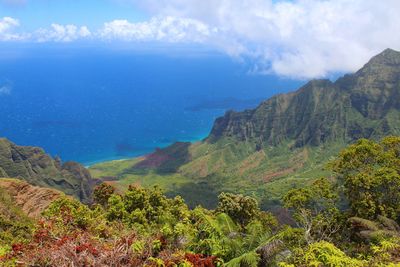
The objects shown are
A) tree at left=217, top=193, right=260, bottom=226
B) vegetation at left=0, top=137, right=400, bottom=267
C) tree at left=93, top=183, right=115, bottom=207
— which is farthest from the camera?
tree at left=93, top=183, right=115, bottom=207

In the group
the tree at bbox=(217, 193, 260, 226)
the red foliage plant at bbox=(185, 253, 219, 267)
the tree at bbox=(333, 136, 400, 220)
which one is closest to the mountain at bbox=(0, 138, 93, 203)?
the tree at bbox=(217, 193, 260, 226)

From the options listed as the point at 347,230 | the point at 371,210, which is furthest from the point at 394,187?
the point at 347,230

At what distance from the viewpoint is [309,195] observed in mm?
34250

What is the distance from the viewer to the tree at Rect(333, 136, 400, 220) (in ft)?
103

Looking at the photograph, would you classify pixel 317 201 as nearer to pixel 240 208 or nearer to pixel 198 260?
pixel 240 208

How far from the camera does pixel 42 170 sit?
554 ft

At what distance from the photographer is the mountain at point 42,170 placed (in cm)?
15000

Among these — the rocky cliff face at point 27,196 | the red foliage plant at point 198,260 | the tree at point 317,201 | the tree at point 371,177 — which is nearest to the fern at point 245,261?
the red foliage plant at point 198,260

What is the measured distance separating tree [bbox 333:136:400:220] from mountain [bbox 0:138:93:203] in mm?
128313

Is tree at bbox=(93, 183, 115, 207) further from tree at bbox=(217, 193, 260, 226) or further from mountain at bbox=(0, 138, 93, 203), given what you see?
mountain at bbox=(0, 138, 93, 203)

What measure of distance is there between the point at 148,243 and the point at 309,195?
22010 millimetres

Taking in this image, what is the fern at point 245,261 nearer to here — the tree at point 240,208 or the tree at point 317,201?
the tree at point 317,201

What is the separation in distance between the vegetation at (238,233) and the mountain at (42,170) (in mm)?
118143

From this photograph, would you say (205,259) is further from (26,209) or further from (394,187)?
(26,209)
